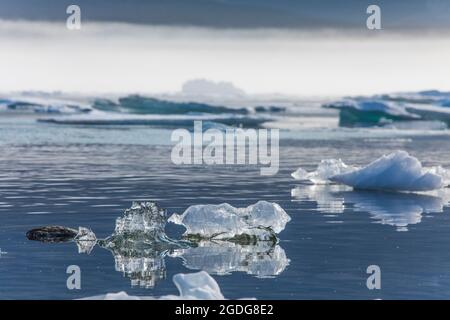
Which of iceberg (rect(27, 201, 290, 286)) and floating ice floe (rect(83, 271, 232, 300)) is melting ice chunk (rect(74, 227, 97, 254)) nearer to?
iceberg (rect(27, 201, 290, 286))

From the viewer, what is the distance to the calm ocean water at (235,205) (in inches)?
552

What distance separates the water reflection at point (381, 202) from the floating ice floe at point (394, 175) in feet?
0.81

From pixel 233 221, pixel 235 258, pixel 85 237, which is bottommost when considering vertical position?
pixel 235 258

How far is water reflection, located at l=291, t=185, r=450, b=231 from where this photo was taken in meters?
21.1

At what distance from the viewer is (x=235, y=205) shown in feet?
75.4

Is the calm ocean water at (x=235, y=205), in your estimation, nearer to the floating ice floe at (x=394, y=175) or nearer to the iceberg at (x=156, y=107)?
the floating ice floe at (x=394, y=175)

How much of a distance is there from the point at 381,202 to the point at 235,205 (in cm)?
362

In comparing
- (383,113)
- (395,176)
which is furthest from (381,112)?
(395,176)

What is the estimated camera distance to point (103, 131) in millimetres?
55062

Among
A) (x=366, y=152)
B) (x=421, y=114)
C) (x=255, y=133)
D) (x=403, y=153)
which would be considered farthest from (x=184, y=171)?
(x=421, y=114)

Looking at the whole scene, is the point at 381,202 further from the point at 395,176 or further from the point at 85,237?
the point at 85,237

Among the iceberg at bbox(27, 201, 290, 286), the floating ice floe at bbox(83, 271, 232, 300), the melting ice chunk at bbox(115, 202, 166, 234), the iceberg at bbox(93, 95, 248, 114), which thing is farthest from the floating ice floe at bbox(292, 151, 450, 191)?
the iceberg at bbox(93, 95, 248, 114)

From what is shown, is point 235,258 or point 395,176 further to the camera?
point 395,176
